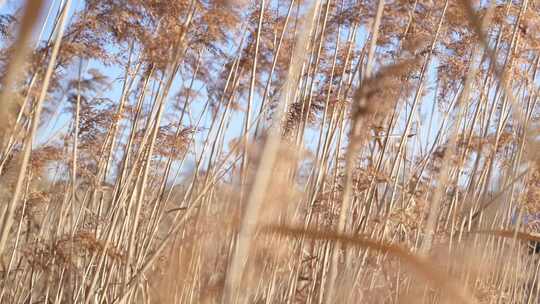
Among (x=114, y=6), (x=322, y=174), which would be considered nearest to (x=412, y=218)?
(x=322, y=174)

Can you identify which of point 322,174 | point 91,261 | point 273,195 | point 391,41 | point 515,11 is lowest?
point 91,261

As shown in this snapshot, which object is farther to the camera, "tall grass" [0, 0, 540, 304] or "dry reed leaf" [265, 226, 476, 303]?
"tall grass" [0, 0, 540, 304]

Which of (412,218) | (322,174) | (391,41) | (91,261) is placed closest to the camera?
(91,261)

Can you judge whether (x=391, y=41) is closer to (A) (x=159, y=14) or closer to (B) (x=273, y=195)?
(A) (x=159, y=14)

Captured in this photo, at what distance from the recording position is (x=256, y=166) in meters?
0.46

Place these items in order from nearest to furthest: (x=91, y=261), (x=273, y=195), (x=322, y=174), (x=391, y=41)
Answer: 1. (x=273, y=195)
2. (x=91, y=261)
3. (x=322, y=174)
4. (x=391, y=41)

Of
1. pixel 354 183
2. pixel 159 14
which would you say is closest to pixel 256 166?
pixel 159 14

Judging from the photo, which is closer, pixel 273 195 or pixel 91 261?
pixel 273 195

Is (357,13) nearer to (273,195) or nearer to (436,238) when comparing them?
(436,238)

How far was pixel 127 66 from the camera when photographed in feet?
6.23

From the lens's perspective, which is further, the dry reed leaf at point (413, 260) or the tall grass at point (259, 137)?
the tall grass at point (259, 137)

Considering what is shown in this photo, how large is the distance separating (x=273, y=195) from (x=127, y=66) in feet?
5.11

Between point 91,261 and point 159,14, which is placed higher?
point 159,14

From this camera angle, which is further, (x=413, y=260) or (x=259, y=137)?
(x=259, y=137)
